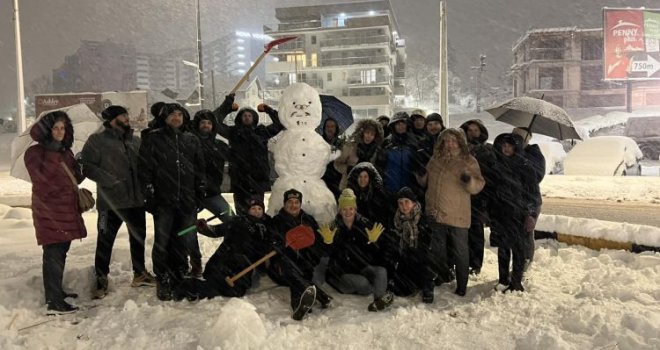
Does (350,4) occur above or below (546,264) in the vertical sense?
above

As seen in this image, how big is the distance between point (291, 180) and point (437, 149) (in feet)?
5.04

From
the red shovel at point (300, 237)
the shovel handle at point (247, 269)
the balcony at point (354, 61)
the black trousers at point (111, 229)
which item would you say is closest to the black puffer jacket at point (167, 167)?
the black trousers at point (111, 229)

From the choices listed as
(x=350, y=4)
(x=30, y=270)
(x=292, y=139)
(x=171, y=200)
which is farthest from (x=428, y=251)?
(x=350, y=4)

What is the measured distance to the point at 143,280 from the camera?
5016 millimetres

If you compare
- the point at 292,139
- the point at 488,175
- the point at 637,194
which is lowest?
the point at 637,194

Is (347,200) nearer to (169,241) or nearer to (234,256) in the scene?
(234,256)

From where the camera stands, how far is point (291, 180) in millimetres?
5223

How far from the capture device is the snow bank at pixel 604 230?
19.1 feet

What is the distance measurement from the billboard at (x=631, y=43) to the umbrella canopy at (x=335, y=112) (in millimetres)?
32406

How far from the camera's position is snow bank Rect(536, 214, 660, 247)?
19.1 feet

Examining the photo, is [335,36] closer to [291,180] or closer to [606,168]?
[606,168]

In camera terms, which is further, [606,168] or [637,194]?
[606,168]

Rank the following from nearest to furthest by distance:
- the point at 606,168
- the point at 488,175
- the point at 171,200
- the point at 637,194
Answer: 1. the point at 171,200
2. the point at 488,175
3. the point at 637,194
4. the point at 606,168

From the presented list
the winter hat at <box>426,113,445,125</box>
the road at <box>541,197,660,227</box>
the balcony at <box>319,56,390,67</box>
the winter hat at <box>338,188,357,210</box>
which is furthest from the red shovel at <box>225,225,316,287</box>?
the balcony at <box>319,56,390,67</box>
